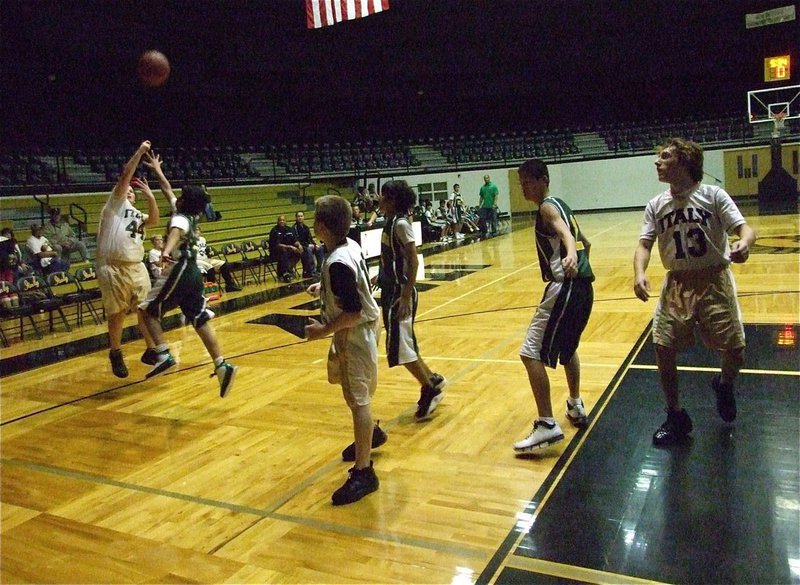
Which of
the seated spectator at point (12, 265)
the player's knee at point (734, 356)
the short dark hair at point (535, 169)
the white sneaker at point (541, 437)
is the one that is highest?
the short dark hair at point (535, 169)

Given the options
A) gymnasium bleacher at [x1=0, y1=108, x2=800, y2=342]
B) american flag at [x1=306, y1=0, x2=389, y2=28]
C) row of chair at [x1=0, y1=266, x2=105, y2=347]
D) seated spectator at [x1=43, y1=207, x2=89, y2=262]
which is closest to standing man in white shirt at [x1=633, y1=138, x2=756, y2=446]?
row of chair at [x1=0, y1=266, x2=105, y2=347]

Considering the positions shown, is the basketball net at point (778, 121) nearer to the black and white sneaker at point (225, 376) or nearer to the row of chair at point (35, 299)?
the row of chair at point (35, 299)

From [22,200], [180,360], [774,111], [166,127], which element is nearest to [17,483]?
[180,360]

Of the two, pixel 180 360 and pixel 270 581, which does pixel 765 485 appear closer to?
pixel 270 581

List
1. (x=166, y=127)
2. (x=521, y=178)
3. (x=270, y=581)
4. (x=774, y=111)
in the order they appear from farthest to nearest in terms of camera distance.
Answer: (x=774, y=111) < (x=166, y=127) < (x=521, y=178) < (x=270, y=581)

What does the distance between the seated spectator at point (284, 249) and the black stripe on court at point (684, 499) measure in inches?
319

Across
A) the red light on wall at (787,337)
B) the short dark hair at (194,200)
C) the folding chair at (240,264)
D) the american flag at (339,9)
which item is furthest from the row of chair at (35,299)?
the red light on wall at (787,337)

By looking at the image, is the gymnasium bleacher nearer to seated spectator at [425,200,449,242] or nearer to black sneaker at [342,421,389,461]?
seated spectator at [425,200,449,242]

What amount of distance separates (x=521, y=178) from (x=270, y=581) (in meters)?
2.28

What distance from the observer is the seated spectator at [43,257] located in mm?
9469

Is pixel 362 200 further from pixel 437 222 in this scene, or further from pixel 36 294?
pixel 36 294

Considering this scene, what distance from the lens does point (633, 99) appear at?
24062 millimetres

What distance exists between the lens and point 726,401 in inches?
141

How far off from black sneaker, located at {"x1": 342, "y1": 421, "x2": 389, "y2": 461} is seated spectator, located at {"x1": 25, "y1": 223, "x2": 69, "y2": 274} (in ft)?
24.5
